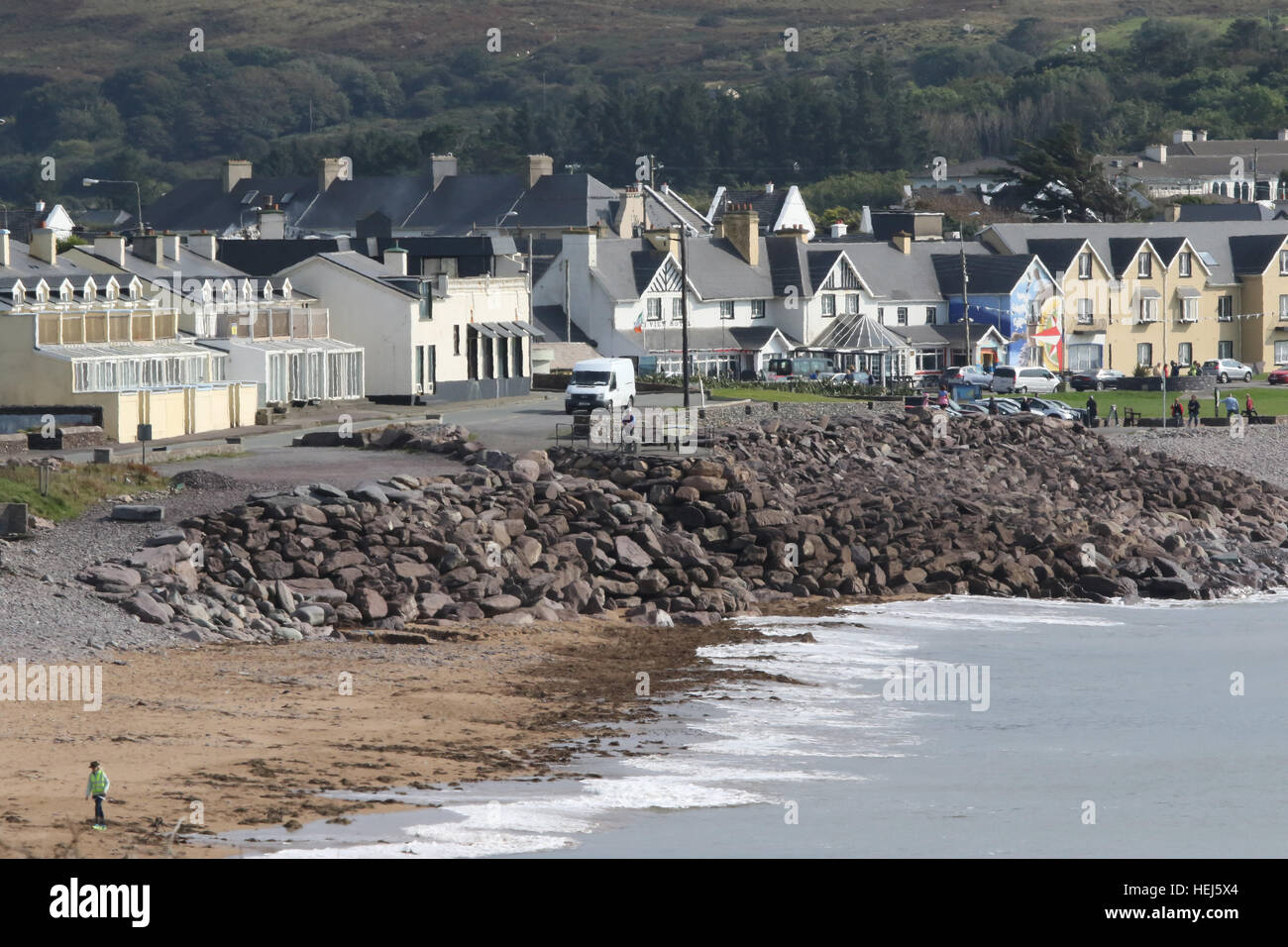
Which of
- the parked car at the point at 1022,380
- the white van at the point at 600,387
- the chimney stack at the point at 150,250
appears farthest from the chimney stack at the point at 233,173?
the white van at the point at 600,387

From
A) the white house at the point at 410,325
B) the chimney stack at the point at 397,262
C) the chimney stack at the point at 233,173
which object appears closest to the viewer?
the white house at the point at 410,325

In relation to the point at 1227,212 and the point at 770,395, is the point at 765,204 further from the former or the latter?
the point at 770,395

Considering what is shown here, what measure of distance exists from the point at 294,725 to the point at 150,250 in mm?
34136

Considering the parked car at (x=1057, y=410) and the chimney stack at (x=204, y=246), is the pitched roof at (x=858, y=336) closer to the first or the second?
the parked car at (x=1057, y=410)

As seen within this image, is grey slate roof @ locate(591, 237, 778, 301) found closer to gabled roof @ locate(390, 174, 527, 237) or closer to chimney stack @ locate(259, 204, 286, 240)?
chimney stack @ locate(259, 204, 286, 240)

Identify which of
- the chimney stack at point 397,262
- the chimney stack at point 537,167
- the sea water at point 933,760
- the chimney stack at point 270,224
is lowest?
the sea water at point 933,760

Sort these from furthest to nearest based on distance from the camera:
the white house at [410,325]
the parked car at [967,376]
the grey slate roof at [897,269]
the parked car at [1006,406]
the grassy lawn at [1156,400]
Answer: the grey slate roof at [897,269]
the parked car at [967,376]
the grassy lawn at [1156,400]
the parked car at [1006,406]
the white house at [410,325]

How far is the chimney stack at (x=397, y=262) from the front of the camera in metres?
59.2

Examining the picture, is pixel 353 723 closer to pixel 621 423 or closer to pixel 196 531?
pixel 196 531

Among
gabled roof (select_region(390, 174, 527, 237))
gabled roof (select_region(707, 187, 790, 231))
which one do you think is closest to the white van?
gabled roof (select_region(390, 174, 527, 237))

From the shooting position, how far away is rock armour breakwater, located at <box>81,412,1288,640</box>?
105 ft

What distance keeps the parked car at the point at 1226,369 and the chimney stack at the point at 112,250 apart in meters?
44.0

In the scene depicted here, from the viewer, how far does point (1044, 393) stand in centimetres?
7081
